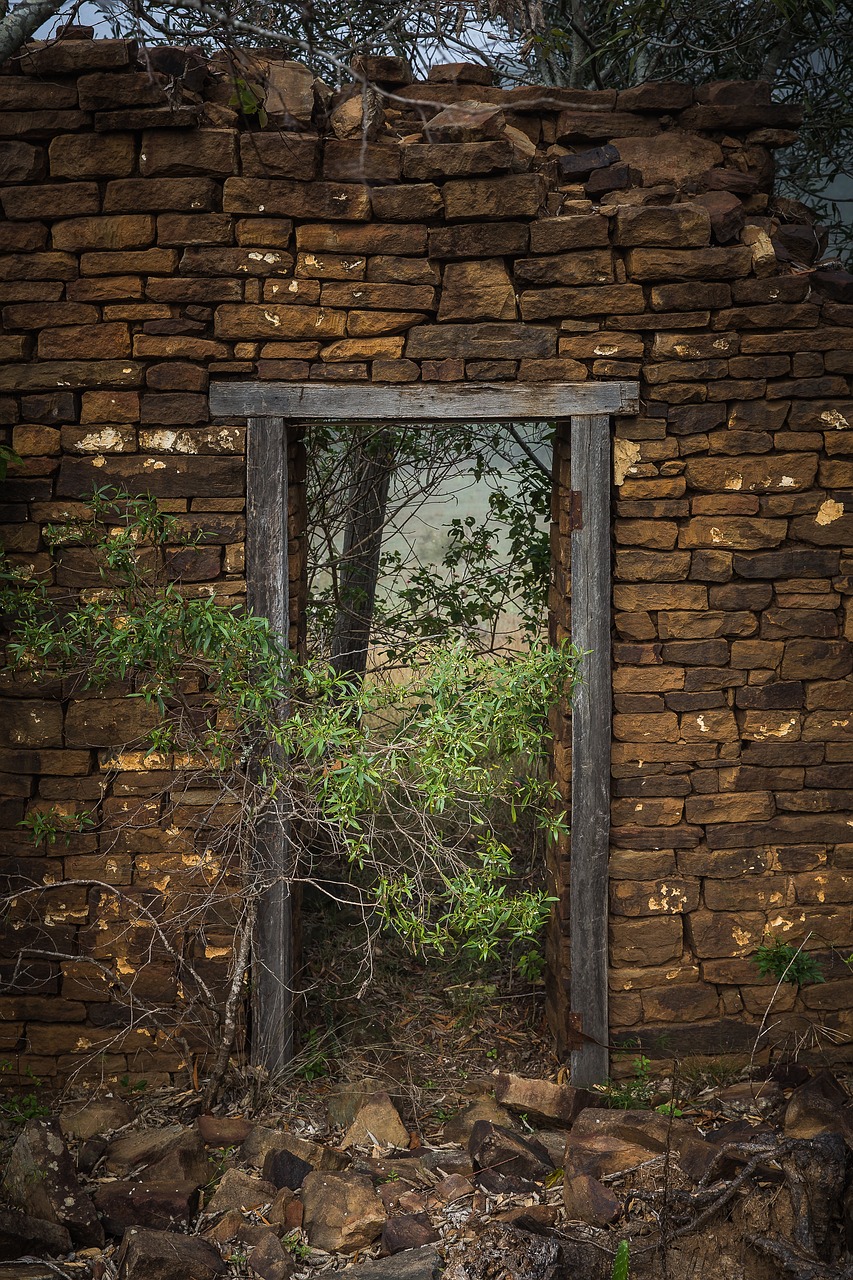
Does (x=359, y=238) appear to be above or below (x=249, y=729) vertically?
above

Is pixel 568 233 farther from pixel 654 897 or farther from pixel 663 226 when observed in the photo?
pixel 654 897

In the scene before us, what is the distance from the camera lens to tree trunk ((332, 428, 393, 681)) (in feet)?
17.1

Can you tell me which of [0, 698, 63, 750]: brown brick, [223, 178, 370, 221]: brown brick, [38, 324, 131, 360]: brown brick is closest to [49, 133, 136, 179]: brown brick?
[223, 178, 370, 221]: brown brick

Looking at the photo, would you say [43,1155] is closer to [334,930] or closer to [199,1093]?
[199,1093]

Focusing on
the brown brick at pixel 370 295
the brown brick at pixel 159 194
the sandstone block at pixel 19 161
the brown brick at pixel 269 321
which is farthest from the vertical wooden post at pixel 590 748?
the sandstone block at pixel 19 161

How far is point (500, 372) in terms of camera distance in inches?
146

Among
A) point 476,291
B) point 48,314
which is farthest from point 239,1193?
point 476,291

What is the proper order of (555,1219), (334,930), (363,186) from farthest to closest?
(334,930) → (363,186) → (555,1219)

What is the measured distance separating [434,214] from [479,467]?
1596mm

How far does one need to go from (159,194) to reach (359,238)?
2.32 ft

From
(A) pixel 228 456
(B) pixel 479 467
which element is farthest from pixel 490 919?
(B) pixel 479 467

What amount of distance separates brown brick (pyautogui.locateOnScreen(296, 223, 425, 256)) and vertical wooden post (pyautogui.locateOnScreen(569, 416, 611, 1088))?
34.3 inches

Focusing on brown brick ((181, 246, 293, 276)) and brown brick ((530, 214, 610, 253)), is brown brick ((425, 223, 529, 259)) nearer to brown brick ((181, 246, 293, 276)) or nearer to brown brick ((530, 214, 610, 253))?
brown brick ((530, 214, 610, 253))

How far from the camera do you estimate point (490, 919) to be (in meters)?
3.40
